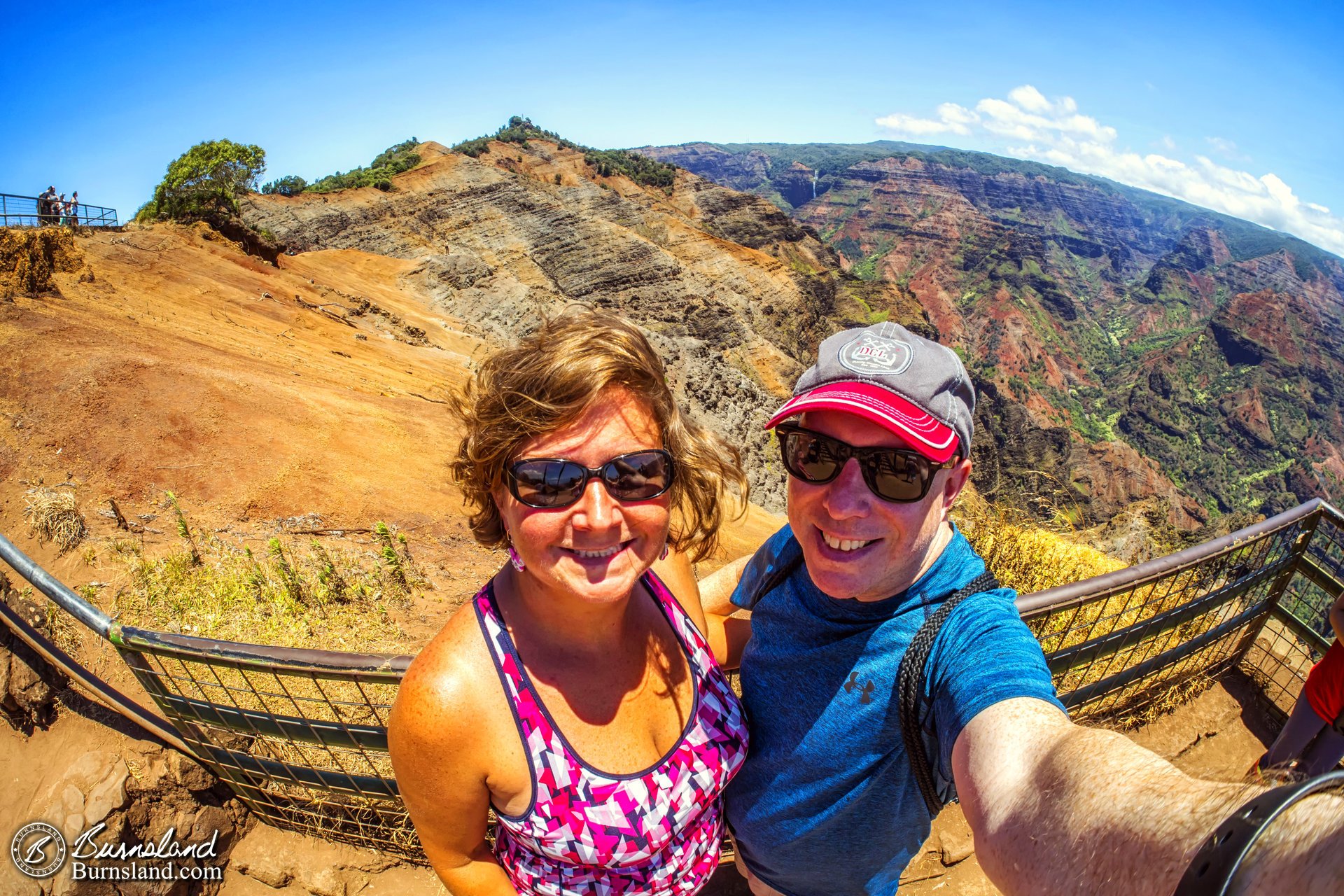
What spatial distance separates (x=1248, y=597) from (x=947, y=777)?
4.14m

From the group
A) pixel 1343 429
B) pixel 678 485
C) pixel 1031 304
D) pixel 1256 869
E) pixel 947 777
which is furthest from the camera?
pixel 1031 304

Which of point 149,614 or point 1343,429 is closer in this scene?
point 149,614

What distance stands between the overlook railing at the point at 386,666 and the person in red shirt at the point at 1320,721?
1.13 ft

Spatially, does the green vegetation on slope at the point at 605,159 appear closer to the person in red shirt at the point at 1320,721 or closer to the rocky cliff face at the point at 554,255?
the rocky cliff face at the point at 554,255

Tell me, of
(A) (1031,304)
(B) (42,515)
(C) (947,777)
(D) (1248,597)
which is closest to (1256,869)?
(C) (947,777)

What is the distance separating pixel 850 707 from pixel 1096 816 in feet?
2.02

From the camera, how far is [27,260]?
10602 millimetres

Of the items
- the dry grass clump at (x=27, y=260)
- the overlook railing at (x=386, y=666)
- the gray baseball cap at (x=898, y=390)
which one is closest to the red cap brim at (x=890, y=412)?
the gray baseball cap at (x=898, y=390)

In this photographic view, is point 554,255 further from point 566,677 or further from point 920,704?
point 920,704

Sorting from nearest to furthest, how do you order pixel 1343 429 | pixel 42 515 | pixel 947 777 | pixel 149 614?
pixel 947 777, pixel 149 614, pixel 42 515, pixel 1343 429

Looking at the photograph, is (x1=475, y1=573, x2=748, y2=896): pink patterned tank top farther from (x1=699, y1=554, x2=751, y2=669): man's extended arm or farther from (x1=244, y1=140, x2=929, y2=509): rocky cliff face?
(x1=244, y1=140, x2=929, y2=509): rocky cliff face

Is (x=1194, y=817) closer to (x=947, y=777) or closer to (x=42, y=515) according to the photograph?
(x=947, y=777)

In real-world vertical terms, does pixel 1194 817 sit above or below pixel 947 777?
above

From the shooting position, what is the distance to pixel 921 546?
1.51 metres
